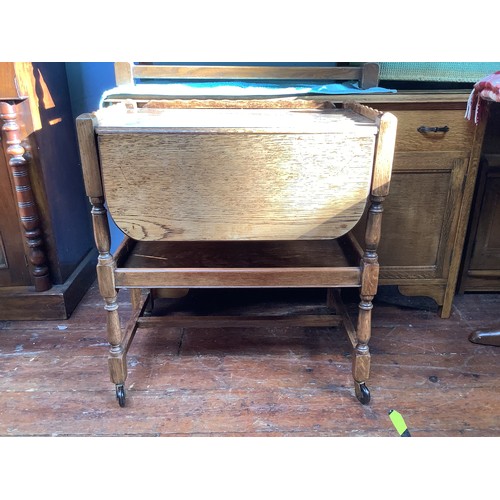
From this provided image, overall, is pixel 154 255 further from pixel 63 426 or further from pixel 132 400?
pixel 63 426

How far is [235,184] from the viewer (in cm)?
112

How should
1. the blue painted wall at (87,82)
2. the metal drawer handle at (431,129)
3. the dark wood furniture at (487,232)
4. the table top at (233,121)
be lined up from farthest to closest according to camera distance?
the blue painted wall at (87,82) < the dark wood furniture at (487,232) < the metal drawer handle at (431,129) < the table top at (233,121)

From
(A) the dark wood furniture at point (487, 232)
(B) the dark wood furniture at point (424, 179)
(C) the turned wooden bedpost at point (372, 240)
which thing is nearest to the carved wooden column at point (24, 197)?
(B) the dark wood furniture at point (424, 179)

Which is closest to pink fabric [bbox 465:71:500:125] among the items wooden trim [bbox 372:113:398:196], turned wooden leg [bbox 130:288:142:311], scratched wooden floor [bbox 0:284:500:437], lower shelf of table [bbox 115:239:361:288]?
wooden trim [bbox 372:113:398:196]

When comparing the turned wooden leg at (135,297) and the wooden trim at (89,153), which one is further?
the turned wooden leg at (135,297)

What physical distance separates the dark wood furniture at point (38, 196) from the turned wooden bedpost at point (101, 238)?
598 mm

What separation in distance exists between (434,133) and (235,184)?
2.73 feet

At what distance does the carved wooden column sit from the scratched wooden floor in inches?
8.5

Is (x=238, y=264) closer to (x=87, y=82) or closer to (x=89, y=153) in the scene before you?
(x=89, y=153)

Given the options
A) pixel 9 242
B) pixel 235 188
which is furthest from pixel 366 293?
pixel 9 242

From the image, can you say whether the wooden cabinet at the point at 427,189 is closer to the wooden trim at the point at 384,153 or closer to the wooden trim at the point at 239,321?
the wooden trim at the point at 239,321

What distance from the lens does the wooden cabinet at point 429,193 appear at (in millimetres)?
1544

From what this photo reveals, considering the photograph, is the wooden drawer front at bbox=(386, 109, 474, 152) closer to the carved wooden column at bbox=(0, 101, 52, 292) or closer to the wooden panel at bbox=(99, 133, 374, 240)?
the wooden panel at bbox=(99, 133, 374, 240)
